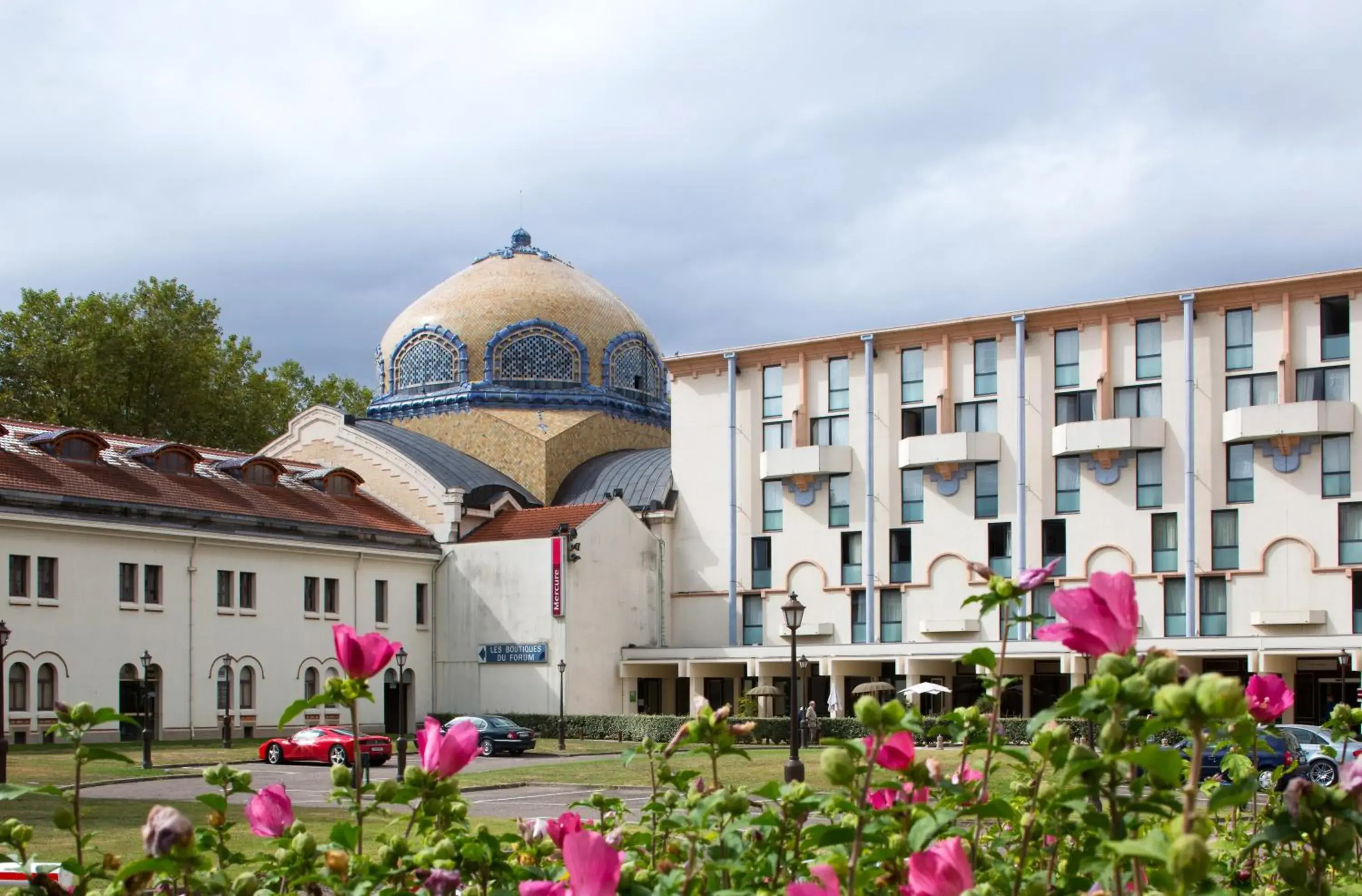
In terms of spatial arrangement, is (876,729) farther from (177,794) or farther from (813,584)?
(813,584)

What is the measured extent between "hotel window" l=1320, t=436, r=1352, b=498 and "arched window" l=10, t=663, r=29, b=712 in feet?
124

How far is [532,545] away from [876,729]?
2106 inches

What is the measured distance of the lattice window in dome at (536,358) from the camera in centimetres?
6700

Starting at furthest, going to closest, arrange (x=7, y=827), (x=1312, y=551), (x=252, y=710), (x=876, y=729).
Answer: (x=252, y=710) → (x=1312, y=551) → (x=7, y=827) → (x=876, y=729)

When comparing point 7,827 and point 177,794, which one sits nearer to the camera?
point 7,827

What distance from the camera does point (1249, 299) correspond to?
4884cm

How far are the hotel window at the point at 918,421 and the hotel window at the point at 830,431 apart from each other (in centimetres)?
198

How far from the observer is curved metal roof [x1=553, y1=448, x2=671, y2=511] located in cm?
6144

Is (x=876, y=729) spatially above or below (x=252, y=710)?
above

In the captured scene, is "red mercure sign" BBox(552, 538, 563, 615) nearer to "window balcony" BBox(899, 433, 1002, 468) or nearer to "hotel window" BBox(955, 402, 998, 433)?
"window balcony" BBox(899, 433, 1002, 468)

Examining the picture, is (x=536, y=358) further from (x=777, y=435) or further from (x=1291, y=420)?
(x=1291, y=420)

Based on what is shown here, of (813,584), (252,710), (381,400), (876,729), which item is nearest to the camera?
(876,729)

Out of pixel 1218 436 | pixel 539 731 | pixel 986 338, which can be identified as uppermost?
pixel 986 338

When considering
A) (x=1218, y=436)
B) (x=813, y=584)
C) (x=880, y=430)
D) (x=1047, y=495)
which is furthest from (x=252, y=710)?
(x=1218, y=436)
